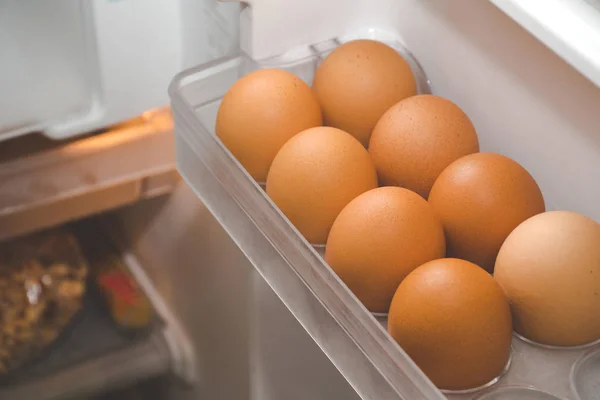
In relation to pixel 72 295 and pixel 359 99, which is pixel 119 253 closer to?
pixel 72 295

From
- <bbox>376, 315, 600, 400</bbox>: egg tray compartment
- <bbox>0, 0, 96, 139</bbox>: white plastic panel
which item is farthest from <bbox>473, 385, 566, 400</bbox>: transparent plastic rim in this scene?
<bbox>0, 0, 96, 139</bbox>: white plastic panel

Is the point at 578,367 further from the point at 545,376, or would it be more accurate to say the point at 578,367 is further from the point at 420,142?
the point at 420,142

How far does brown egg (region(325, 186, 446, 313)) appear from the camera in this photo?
1.69ft

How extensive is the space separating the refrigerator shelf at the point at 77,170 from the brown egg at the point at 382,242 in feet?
1.48

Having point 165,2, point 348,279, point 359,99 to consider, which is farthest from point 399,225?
point 165,2

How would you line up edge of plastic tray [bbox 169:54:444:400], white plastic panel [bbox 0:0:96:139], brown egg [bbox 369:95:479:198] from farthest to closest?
1. white plastic panel [bbox 0:0:96:139]
2. brown egg [bbox 369:95:479:198]
3. edge of plastic tray [bbox 169:54:444:400]

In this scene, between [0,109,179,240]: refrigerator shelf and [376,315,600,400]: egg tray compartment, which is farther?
[0,109,179,240]: refrigerator shelf

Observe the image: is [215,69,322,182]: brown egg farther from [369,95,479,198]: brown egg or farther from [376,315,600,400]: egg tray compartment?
[376,315,600,400]: egg tray compartment

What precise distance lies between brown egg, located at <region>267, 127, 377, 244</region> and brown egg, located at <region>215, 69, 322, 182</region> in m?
0.03

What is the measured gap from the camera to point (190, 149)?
2.14ft

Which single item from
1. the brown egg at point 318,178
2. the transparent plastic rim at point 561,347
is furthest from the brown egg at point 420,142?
the transparent plastic rim at point 561,347

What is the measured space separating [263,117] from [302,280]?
138 mm

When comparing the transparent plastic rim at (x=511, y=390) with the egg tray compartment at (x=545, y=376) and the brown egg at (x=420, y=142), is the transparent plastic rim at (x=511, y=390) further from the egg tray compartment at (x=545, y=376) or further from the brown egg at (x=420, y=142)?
the brown egg at (x=420, y=142)

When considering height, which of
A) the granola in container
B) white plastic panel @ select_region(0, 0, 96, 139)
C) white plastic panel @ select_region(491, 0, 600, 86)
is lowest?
the granola in container
